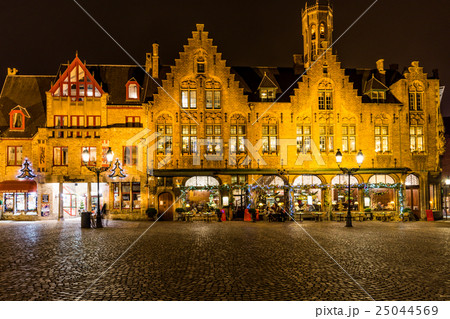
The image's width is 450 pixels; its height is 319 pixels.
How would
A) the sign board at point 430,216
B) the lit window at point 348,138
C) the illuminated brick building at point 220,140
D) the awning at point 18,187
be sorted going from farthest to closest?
the lit window at point 348,138
the illuminated brick building at point 220,140
the awning at point 18,187
the sign board at point 430,216

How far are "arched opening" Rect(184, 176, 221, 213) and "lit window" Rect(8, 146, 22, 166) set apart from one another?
47.1 ft

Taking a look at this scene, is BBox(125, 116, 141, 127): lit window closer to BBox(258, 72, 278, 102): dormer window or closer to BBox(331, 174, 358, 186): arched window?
BBox(258, 72, 278, 102): dormer window

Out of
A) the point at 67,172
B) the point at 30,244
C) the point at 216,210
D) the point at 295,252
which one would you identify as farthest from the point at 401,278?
the point at 67,172

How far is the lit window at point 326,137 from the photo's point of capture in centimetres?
3606

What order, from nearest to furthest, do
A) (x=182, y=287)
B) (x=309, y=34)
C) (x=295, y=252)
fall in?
(x=182, y=287)
(x=295, y=252)
(x=309, y=34)

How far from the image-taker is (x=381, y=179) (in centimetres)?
3584

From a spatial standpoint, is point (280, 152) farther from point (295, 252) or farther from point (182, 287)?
point (182, 287)

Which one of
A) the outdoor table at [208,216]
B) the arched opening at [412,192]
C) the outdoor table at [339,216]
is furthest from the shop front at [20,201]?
the arched opening at [412,192]

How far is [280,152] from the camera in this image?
35.5 m

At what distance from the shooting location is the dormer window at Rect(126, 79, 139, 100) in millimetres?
36094

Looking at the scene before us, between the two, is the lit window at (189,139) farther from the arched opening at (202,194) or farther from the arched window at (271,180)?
the arched window at (271,180)

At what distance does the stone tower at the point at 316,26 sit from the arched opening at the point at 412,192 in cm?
1427

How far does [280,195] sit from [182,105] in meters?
11.1

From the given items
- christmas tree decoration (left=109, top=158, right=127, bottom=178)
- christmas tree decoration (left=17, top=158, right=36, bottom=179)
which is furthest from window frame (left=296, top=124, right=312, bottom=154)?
christmas tree decoration (left=17, top=158, right=36, bottom=179)
